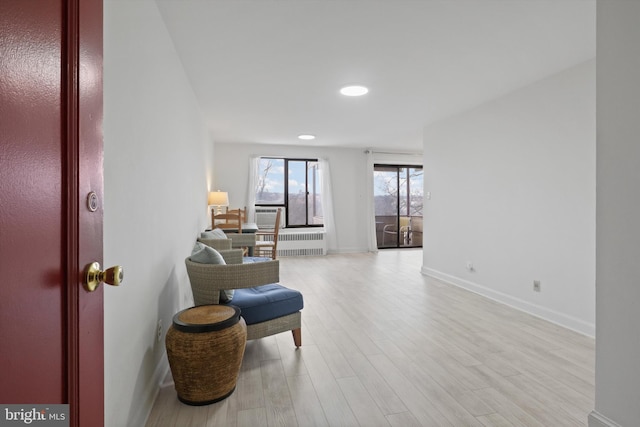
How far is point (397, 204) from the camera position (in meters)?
8.11

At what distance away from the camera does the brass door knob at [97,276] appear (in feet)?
2.54

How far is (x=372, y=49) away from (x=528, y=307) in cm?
305

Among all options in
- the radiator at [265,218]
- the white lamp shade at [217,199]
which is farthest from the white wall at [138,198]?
the radiator at [265,218]

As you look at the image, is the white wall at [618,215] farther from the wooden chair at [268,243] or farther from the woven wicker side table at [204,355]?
the wooden chair at [268,243]

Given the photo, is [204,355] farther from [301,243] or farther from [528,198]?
[301,243]

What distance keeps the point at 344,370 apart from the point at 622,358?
1.49m

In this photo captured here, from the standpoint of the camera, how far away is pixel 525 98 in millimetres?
3426

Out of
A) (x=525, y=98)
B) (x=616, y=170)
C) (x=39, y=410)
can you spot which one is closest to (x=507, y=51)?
(x=525, y=98)

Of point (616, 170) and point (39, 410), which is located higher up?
point (616, 170)

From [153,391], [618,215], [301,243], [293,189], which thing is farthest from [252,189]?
[618,215]

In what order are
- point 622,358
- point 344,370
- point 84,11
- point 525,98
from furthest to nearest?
point 525,98 < point 344,370 < point 622,358 < point 84,11

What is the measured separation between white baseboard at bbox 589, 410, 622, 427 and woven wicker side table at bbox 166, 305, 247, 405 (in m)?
1.84

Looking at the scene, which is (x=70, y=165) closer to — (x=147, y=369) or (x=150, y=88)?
(x=150, y=88)

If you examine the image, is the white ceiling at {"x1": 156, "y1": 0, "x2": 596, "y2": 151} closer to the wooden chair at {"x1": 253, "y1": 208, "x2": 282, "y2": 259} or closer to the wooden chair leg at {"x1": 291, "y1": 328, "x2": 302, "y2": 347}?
the wooden chair at {"x1": 253, "y1": 208, "x2": 282, "y2": 259}
